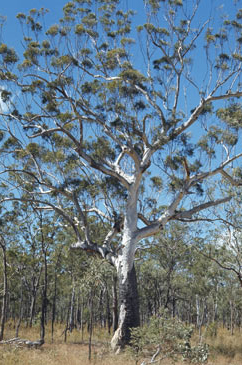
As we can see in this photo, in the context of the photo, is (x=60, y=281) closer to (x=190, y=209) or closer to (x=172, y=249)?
(x=172, y=249)

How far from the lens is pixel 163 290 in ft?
109

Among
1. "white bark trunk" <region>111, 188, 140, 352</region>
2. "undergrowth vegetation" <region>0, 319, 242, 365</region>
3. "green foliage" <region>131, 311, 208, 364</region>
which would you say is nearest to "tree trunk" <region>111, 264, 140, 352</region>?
"white bark trunk" <region>111, 188, 140, 352</region>

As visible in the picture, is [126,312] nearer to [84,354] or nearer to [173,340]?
[84,354]

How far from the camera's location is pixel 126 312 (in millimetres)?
14156

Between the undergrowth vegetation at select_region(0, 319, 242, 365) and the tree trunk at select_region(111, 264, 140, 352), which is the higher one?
the tree trunk at select_region(111, 264, 140, 352)

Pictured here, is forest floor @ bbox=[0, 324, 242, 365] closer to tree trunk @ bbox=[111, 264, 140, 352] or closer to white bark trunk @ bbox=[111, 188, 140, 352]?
tree trunk @ bbox=[111, 264, 140, 352]

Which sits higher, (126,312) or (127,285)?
(127,285)

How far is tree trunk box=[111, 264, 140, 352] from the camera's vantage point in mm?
13875

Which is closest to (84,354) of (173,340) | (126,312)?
(126,312)

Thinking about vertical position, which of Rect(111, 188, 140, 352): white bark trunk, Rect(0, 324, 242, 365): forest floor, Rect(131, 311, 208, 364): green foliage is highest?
Rect(111, 188, 140, 352): white bark trunk

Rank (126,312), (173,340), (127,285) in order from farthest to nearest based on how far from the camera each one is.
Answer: (127,285) → (126,312) → (173,340)

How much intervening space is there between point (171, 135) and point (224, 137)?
2320 mm

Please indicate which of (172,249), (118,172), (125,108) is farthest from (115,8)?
(172,249)

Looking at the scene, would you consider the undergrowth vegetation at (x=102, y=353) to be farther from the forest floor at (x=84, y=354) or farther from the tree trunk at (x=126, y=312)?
the tree trunk at (x=126, y=312)
